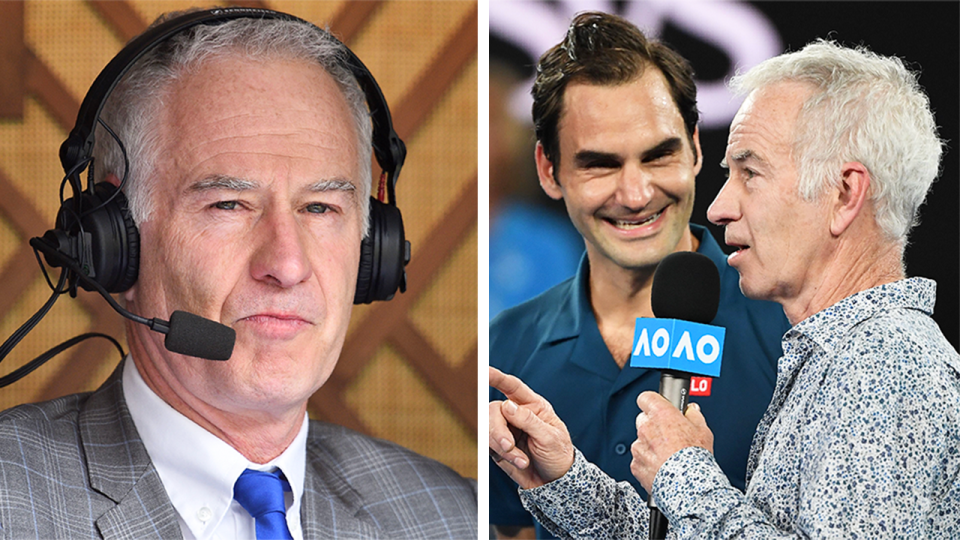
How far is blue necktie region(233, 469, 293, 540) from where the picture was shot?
118cm

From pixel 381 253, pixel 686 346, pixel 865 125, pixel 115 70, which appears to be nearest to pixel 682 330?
pixel 686 346

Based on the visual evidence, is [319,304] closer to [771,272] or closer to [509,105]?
[509,105]

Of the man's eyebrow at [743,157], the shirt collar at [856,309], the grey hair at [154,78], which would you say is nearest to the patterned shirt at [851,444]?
the shirt collar at [856,309]

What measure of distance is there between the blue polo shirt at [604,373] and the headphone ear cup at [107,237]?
53 cm

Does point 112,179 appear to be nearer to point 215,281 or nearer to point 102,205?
point 102,205

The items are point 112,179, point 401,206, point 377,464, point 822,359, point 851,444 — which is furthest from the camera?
point 401,206

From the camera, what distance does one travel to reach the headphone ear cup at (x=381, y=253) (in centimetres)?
132

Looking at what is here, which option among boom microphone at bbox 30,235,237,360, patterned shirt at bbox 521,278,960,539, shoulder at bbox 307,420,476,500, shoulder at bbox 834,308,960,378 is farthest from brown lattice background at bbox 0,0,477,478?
shoulder at bbox 834,308,960,378

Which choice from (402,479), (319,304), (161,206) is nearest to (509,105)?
(319,304)

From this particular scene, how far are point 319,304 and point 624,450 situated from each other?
48 centimetres

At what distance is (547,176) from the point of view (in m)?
1.29

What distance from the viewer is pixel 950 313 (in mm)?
1237

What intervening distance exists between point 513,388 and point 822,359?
1.40 ft

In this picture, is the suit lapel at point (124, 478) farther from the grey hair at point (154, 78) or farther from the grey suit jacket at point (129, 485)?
the grey hair at point (154, 78)
